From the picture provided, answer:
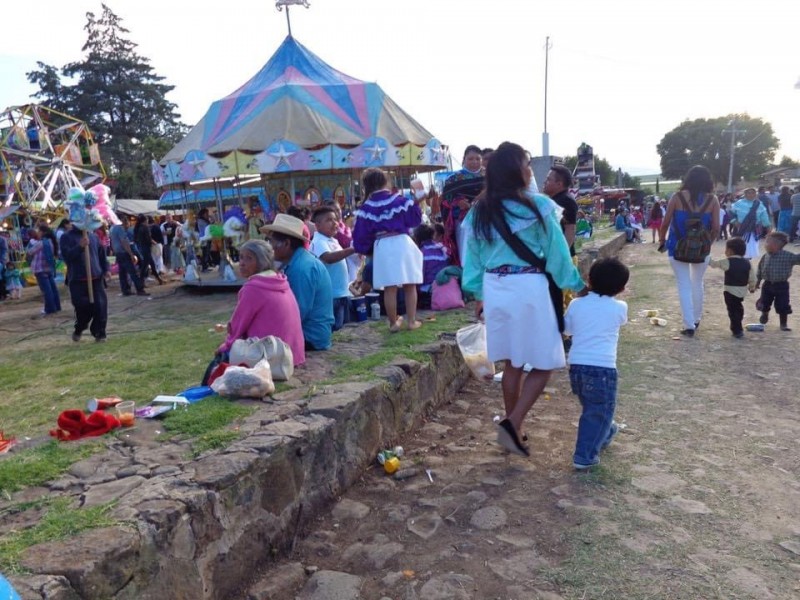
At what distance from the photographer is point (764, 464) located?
3471 millimetres

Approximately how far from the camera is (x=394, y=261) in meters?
5.53

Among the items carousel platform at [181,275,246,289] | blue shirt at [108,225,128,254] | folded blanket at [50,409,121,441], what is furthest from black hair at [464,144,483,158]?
blue shirt at [108,225,128,254]

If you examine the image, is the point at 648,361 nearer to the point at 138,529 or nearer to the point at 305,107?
the point at 138,529

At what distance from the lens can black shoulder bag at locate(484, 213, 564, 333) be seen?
3.44m

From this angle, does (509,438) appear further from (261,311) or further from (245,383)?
(261,311)

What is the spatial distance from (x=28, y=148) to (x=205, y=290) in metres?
12.4

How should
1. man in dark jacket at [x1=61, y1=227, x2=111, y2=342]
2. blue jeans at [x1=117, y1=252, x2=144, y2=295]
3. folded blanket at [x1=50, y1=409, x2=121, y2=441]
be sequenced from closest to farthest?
folded blanket at [x1=50, y1=409, x2=121, y2=441], man in dark jacket at [x1=61, y1=227, x2=111, y2=342], blue jeans at [x1=117, y1=252, x2=144, y2=295]

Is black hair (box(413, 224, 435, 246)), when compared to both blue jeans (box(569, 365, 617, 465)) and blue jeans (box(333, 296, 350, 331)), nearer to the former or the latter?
blue jeans (box(333, 296, 350, 331))

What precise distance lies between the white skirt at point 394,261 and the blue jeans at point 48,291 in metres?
8.73

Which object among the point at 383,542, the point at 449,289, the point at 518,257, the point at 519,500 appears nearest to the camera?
the point at 383,542

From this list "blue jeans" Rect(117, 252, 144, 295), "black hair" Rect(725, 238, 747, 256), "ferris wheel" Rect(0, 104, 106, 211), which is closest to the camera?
"black hair" Rect(725, 238, 747, 256)

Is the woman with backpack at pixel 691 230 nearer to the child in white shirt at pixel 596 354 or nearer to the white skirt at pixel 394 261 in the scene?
the white skirt at pixel 394 261

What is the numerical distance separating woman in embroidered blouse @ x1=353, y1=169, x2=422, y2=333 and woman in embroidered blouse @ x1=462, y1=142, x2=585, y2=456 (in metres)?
1.92

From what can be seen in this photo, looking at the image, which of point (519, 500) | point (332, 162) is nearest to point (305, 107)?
point (332, 162)
